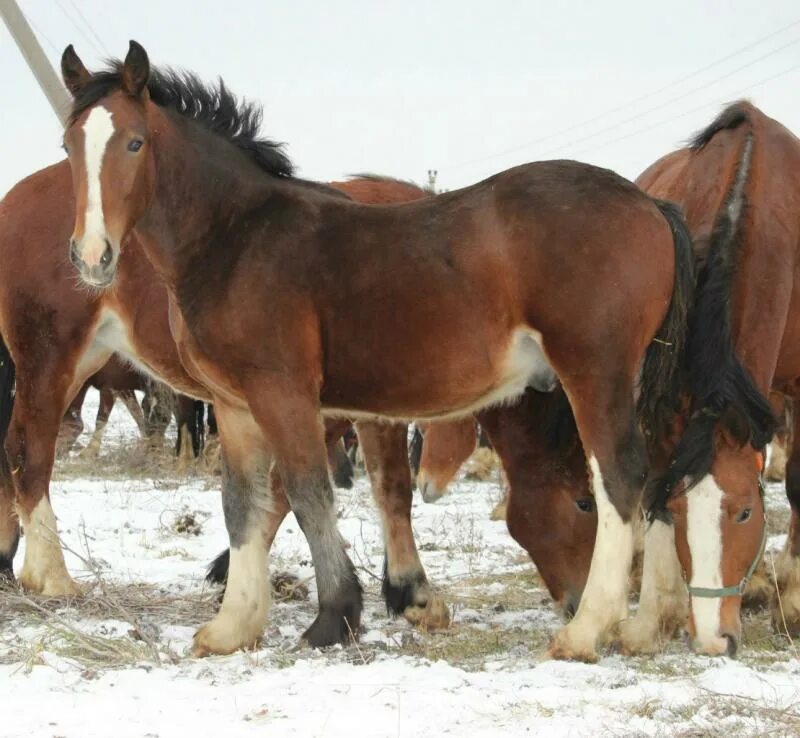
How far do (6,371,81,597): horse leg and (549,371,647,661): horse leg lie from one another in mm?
3164

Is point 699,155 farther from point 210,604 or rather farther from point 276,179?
point 210,604

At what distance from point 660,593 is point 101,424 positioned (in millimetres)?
11665

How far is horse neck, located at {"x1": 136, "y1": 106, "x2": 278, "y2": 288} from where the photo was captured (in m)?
5.45

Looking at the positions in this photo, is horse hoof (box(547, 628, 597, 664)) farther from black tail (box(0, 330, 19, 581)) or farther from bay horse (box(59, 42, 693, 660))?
black tail (box(0, 330, 19, 581))

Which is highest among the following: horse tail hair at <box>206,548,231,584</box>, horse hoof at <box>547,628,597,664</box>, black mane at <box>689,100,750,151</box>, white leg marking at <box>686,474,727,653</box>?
black mane at <box>689,100,750,151</box>

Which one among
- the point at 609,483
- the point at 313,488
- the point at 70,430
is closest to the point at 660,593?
the point at 609,483

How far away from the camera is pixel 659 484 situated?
511 cm

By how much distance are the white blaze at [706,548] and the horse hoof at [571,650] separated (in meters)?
0.52

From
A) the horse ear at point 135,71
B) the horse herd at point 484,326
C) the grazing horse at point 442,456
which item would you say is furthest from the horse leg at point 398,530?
the grazing horse at point 442,456

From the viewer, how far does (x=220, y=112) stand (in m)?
5.77

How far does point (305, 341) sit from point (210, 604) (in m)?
1.81

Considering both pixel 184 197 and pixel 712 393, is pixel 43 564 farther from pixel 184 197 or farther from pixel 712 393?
pixel 712 393

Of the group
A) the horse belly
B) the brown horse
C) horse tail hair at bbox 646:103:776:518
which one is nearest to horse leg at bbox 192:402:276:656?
the horse belly

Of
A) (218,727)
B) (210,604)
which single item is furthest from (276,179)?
(218,727)
